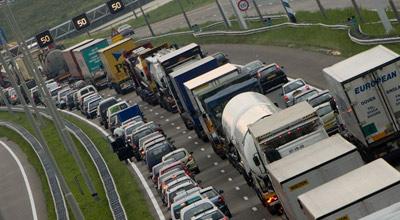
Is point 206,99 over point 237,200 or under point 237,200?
over

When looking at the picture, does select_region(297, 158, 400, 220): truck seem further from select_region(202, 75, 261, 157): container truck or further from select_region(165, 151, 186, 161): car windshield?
select_region(165, 151, 186, 161): car windshield

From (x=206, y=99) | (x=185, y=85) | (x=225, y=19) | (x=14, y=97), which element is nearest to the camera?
(x=206, y=99)

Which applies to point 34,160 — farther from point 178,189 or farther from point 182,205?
point 182,205

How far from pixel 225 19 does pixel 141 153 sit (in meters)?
43.6

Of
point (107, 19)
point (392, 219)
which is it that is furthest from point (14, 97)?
point (392, 219)

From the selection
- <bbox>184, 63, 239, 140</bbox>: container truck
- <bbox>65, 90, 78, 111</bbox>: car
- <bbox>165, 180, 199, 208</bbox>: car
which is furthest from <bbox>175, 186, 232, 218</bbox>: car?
<bbox>65, 90, 78, 111</bbox>: car

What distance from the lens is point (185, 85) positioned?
54.0m

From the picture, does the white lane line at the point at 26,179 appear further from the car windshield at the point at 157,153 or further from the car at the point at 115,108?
the car windshield at the point at 157,153

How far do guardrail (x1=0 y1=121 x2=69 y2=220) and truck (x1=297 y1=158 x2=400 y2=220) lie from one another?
27050 mm

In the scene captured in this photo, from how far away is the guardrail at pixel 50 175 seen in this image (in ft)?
176

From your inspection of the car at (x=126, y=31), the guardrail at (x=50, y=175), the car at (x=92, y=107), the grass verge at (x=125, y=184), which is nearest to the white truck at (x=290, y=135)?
the grass verge at (x=125, y=184)

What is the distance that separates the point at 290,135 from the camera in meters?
34.4

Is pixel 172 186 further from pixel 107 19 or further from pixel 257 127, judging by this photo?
pixel 107 19

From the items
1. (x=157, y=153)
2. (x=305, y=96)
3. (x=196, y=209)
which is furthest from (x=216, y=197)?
(x=157, y=153)
